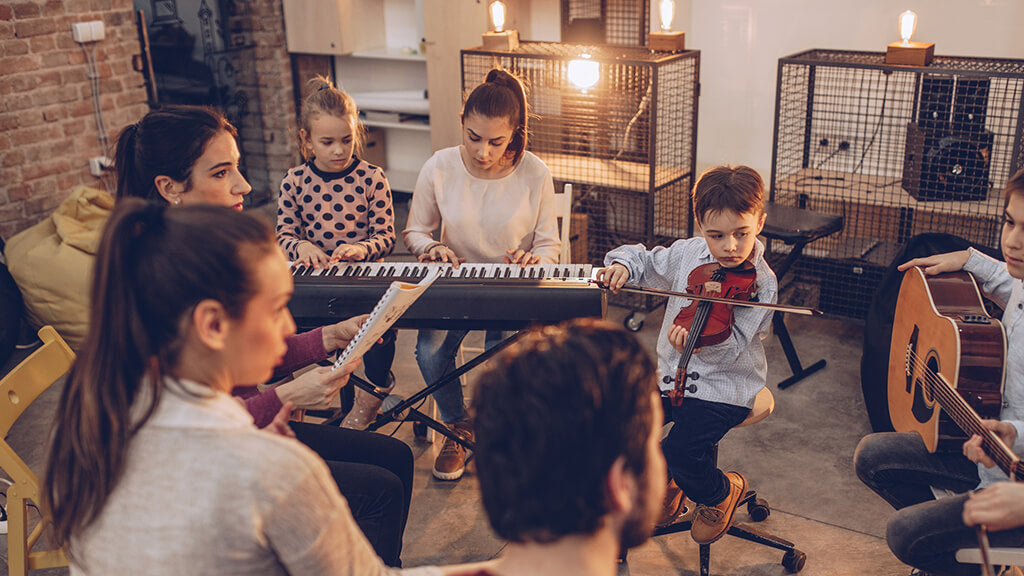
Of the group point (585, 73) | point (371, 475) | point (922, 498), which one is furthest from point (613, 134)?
point (371, 475)

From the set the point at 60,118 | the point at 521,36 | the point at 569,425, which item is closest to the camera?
the point at 569,425

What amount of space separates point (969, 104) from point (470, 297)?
6.54 feet

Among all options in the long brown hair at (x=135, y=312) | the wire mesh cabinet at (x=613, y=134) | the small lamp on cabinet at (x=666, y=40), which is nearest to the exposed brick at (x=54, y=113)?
the wire mesh cabinet at (x=613, y=134)

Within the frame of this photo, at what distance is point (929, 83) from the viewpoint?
317cm

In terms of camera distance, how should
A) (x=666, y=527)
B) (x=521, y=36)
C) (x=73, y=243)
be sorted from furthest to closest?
(x=521, y=36), (x=73, y=243), (x=666, y=527)

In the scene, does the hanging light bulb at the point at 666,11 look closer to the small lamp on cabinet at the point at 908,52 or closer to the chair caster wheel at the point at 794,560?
the small lamp on cabinet at the point at 908,52

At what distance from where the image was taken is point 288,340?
2053mm

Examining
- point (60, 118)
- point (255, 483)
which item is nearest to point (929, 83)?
point (255, 483)

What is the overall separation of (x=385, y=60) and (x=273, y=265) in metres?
4.64

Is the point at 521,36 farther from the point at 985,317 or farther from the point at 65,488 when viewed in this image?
the point at 65,488

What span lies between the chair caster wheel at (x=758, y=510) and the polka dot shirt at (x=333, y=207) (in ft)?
4.20

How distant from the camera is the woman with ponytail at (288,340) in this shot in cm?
184

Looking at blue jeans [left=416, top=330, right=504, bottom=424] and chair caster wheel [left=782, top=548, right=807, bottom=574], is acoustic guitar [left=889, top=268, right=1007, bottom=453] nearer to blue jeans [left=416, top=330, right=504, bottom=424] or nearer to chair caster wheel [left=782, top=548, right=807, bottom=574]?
chair caster wheel [left=782, top=548, right=807, bottom=574]

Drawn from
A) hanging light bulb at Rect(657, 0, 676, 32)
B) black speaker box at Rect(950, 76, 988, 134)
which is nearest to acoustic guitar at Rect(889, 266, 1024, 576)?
black speaker box at Rect(950, 76, 988, 134)
